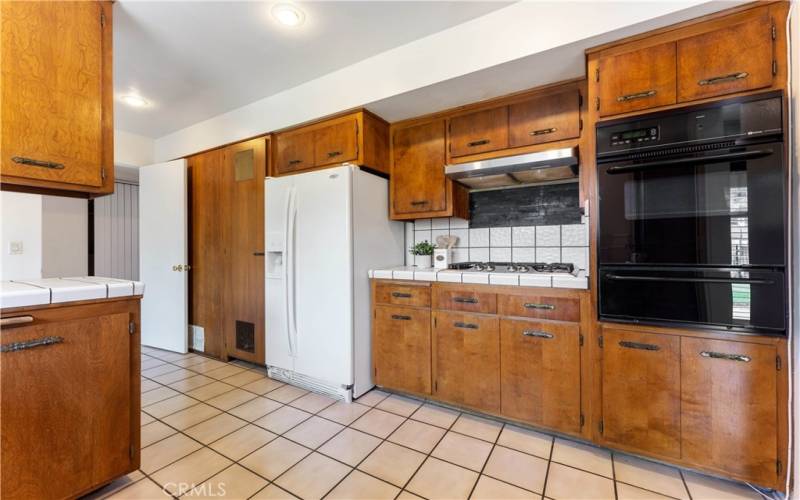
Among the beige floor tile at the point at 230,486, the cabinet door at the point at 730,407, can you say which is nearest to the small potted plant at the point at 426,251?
the cabinet door at the point at 730,407

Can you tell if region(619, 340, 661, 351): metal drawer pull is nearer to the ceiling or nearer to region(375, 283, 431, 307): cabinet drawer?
region(375, 283, 431, 307): cabinet drawer

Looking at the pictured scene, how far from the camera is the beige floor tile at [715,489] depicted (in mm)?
1402

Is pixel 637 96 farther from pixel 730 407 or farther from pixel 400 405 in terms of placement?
pixel 400 405

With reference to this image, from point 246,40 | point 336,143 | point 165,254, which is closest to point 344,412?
point 336,143

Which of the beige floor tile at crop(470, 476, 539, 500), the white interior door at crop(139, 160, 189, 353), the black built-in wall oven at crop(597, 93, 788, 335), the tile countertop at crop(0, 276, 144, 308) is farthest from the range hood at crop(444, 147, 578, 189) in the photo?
the white interior door at crop(139, 160, 189, 353)

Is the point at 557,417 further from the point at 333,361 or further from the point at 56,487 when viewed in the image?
the point at 56,487

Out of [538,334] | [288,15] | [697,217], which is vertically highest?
[288,15]

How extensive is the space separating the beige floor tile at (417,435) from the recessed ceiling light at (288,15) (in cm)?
246

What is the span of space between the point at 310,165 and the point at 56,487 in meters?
2.26

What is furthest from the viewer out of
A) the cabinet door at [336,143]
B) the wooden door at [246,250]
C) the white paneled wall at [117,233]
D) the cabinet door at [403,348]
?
the white paneled wall at [117,233]

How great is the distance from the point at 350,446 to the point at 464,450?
620 millimetres

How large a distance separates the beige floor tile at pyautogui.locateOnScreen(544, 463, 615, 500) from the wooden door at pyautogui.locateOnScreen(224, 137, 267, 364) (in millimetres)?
2392

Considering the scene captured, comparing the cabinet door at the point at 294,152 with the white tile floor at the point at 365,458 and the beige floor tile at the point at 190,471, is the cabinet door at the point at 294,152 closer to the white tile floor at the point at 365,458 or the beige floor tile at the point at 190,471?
the white tile floor at the point at 365,458

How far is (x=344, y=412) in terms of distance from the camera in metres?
2.17
